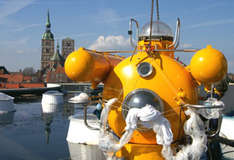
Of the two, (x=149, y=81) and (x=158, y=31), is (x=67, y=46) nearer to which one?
(x=158, y=31)

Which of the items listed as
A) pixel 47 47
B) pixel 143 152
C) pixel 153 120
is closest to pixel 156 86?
pixel 153 120

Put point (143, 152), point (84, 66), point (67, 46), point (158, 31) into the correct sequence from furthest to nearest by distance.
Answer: point (67, 46), point (158, 31), point (143, 152), point (84, 66)

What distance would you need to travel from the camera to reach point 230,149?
7.23 m

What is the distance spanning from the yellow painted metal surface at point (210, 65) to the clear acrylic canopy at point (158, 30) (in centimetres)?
137

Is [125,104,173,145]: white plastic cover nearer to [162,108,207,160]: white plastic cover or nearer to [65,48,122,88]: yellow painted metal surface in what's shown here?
[162,108,207,160]: white plastic cover

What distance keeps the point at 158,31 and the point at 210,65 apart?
170 centimetres

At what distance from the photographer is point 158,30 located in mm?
5480

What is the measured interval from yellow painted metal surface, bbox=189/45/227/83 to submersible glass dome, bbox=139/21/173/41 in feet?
4.41

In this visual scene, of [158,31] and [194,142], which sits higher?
[158,31]

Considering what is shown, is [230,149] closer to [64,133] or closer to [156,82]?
[156,82]

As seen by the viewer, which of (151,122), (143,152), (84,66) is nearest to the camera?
(151,122)

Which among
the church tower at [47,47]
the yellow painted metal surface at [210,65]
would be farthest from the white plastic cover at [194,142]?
the church tower at [47,47]

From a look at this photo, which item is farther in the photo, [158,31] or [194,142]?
[158,31]

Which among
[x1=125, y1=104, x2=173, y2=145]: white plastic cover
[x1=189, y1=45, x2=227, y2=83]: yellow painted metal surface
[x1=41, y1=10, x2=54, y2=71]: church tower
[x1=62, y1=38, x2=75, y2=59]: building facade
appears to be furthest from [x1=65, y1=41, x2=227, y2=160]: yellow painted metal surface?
[x1=62, y1=38, x2=75, y2=59]: building facade
